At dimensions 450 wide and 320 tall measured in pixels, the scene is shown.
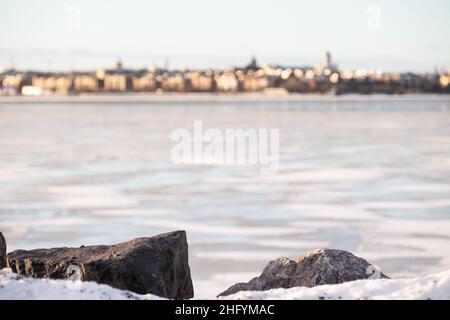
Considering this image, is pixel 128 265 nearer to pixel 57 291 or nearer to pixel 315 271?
pixel 57 291

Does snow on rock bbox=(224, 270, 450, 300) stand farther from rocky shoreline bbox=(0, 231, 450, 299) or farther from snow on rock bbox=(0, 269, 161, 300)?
snow on rock bbox=(0, 269, 161, 300)

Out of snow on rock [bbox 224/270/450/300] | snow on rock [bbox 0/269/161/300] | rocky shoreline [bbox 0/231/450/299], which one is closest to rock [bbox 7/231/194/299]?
rocky shoreline [bbox 0/231/450/299]

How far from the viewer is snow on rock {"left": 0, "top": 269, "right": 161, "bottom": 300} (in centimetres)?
403

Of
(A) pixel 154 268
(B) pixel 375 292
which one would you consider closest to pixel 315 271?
(A) pixel 154 268

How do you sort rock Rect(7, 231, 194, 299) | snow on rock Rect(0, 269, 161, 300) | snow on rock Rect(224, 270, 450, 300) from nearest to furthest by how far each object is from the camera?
snow on rock Rect(0, 269, 161, 300)
snow on rock Rect(224, 270, 450, 300)
rock Rect(7, 231, 194, 299)

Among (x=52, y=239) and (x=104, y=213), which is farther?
(x=104, y=213)

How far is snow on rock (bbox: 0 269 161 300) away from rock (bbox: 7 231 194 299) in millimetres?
782

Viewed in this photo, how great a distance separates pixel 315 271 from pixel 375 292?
4.60 ft

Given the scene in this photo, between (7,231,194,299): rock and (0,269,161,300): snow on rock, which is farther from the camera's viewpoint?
(7,231,194,299): rock
